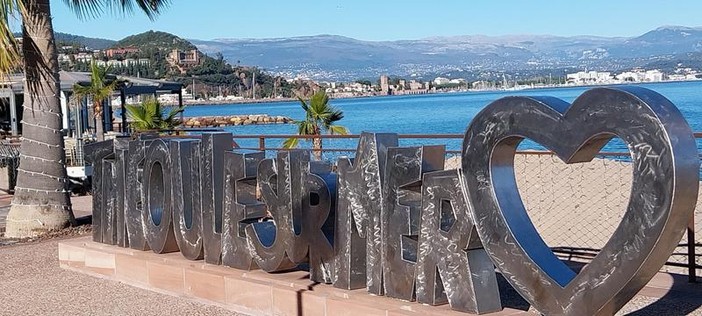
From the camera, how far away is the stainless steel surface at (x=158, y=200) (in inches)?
434

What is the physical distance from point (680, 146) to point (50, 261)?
31.1ft

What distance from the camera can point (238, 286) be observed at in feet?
31.7

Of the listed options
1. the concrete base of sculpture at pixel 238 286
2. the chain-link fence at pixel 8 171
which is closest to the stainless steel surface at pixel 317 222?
the concrete base of sculpture at pixel 238 286

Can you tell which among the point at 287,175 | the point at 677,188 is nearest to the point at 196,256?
the point at 287,175

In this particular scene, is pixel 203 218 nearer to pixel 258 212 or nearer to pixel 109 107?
pixel 258 212

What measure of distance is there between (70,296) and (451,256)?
4.98m

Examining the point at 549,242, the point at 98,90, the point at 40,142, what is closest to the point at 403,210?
the point at 40,142

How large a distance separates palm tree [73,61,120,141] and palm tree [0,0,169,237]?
10.2 m

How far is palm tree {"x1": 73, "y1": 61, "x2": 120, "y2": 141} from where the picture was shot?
26.6m

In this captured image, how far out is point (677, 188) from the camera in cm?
612

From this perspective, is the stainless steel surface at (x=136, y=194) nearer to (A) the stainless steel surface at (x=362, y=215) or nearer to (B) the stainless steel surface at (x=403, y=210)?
(A) the stainless steel surface at (x=362, y=215)

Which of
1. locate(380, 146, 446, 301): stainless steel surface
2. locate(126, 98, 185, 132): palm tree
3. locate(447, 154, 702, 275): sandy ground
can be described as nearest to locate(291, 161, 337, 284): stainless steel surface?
locate(380, 146, 446, 301): stainless steel surface

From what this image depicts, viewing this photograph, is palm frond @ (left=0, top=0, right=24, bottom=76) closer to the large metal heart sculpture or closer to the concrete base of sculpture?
the concrete base of sculpture

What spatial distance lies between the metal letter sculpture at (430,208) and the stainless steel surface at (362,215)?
12 millimetres
